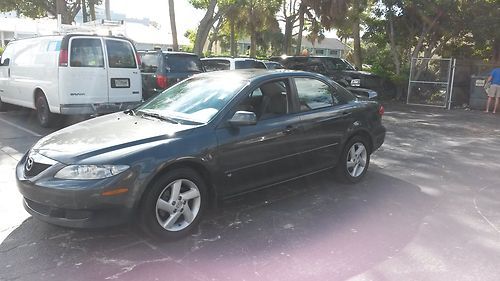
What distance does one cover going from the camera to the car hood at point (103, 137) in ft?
12.9

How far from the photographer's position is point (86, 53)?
8719 mm

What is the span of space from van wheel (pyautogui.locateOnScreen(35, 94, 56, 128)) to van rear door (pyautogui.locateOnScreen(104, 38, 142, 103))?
Answer: 1228 mm

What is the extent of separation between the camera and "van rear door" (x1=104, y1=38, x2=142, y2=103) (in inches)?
358

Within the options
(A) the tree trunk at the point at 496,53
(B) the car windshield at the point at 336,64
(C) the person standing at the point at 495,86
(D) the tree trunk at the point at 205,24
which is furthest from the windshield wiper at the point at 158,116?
(A) the tree trunk at the point at 496,53

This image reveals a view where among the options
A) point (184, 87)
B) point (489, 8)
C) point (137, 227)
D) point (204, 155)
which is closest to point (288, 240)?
point (204, 155)

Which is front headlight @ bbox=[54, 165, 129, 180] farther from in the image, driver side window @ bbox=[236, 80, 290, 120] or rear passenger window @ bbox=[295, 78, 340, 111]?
rear passenger window @ bbox=[295, 78, 340, 111]

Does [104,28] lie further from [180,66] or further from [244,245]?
[244,245]

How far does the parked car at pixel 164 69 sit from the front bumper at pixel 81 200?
7168 millimetres

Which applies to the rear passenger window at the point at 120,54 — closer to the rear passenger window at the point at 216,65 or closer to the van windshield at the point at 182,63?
the van windshield at the point at 182,63

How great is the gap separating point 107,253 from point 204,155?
1199mm

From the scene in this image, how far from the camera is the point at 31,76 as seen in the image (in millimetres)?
9422

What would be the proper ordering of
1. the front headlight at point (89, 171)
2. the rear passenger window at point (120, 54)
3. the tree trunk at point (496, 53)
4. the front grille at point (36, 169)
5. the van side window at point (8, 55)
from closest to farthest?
the front headlight at point (89, 171) < the front grille at point (36, 169) < the rear passenger window at point (120, 54) < the van side window at point (8, 55) < the tree trunk at point (496, 53)

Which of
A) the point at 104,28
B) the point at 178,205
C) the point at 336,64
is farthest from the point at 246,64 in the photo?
the point at 178,205

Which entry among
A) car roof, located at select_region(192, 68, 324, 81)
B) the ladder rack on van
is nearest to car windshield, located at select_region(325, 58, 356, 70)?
the ladder rack on van
